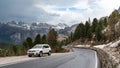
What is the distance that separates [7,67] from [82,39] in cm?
17399

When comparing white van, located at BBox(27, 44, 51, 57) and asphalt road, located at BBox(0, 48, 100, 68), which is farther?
white van, located at BBox(27, 44, 51, 57)

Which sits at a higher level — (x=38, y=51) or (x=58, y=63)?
(x=38, y=51)

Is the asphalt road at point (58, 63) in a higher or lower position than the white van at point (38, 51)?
lower

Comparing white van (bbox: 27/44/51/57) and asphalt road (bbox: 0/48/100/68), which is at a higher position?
white van (bbox: 27/44/51/57)

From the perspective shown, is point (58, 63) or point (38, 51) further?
point (38, 51)

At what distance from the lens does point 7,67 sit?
21.3 meters

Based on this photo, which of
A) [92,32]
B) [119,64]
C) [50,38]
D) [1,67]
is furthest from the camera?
[92,32]

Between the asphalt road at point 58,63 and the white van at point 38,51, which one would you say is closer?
the asphalt road at point 58,63

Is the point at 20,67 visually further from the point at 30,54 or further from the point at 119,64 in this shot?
the point at 30,54

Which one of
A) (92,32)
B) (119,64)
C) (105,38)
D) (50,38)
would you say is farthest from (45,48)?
(92,32)

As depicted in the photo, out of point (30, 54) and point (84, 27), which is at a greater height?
point (84, 27)

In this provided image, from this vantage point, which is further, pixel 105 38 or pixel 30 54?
pixel 105 38

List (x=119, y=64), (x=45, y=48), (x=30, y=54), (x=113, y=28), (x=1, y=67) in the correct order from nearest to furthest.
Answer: (x=119, y=64) → (x=1, y=67) → (x=30, y=54) → (x=45, y=48) → (x=113, y=28)

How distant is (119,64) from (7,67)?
11605mm
